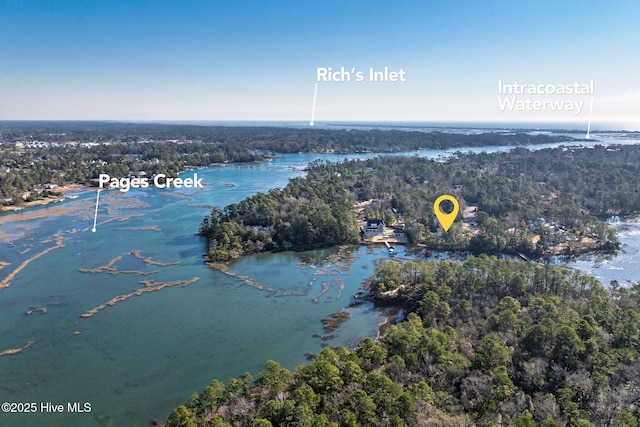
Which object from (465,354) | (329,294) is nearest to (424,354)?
(465,354)

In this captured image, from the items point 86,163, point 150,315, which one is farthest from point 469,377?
point 86,163

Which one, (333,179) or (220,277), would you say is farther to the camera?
(333,179)

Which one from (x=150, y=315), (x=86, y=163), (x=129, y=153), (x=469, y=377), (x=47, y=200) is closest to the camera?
(x=469, y=377)

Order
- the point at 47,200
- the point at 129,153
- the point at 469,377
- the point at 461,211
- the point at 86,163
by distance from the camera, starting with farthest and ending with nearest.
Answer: the point at 129,153, the point at 86,163, the point at 47,200, the point at 461,211, the point at 469,377

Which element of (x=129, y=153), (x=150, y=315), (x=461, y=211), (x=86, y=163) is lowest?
(x=150, y=315)

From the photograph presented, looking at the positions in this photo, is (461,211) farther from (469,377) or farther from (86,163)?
(86,163)

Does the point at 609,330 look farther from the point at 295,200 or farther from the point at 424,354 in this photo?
the point at 295,200

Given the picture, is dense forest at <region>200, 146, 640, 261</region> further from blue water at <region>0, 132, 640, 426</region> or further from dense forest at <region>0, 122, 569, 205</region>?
dense forest at <region>0, 122, 569, 205</region>

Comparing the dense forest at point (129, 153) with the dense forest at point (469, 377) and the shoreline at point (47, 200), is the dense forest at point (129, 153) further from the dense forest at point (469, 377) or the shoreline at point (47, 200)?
the dense forest at point (469, 377)

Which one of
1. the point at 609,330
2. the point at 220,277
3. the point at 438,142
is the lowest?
the point at 220,277
